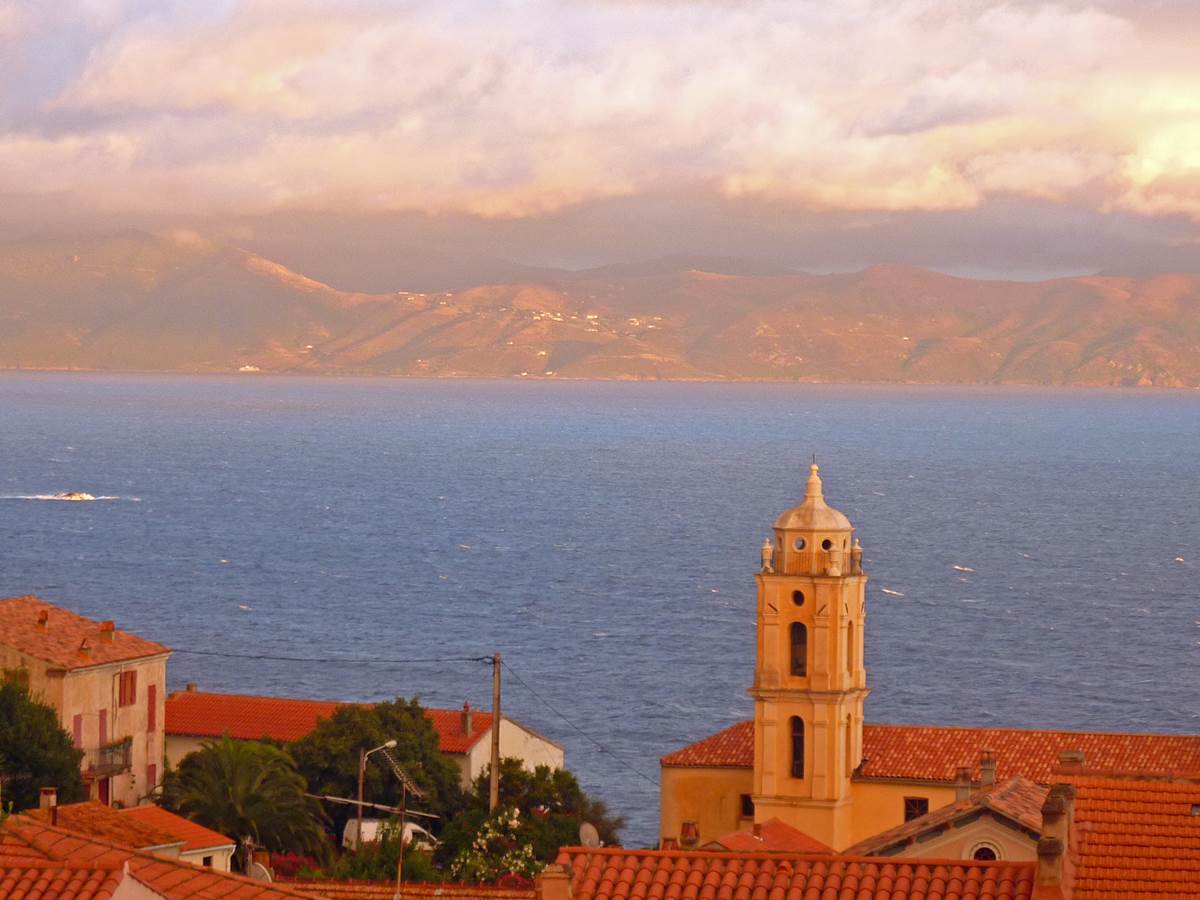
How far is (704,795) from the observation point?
4409 centimetres

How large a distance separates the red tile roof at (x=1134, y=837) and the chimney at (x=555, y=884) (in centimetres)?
373

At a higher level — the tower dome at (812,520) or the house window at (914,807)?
the tower dome at (812,520)

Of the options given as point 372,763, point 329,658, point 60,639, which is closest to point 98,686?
point 60,639

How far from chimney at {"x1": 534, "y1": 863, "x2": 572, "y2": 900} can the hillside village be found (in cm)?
411

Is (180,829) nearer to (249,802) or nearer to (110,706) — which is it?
(249,802)

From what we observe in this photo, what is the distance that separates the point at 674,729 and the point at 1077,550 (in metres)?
66.4

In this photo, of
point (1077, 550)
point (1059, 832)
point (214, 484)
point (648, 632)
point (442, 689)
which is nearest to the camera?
point (1059, 832)

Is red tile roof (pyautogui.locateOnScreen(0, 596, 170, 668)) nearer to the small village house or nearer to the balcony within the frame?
the balcony

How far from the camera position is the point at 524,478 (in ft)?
630

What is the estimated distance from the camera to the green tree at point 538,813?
43438 millimetres

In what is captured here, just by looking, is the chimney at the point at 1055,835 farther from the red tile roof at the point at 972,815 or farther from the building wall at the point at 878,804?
the building wall at the point at 878,804

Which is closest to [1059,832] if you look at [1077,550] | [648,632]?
[648,632]

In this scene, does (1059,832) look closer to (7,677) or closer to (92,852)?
(92,852)

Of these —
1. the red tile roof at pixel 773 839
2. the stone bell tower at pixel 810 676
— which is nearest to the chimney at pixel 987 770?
the red tile roof at pixel 773 839
